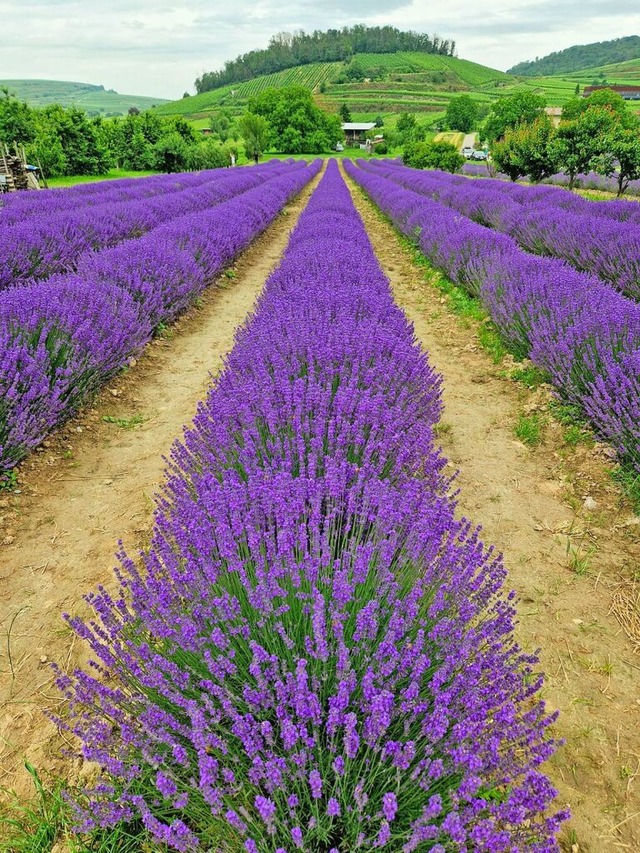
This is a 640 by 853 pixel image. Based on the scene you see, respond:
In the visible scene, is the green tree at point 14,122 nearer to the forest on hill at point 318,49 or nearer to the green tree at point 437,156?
the green tree at point 437,156

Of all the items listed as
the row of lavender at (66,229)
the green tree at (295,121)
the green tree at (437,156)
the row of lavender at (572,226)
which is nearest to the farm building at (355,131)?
the green tree at (295,121)

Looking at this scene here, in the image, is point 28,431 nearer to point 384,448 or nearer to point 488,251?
point 384,448

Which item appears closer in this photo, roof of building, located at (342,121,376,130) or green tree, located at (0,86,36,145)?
green tree, located at (0,86,36,145)

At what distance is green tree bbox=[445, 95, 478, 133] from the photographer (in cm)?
6443

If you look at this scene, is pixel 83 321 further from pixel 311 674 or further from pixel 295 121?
pixel 295 121

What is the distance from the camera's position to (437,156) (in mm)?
26250

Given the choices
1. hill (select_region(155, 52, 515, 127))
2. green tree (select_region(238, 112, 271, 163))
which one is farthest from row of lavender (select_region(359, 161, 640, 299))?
hill (select_region(155, 52, 515, 127))

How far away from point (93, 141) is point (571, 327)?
94.8 ft

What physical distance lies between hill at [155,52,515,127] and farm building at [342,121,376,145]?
8336mm

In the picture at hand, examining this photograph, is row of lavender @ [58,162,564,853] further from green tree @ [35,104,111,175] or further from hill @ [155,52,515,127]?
hill @ [155,52,515,127]

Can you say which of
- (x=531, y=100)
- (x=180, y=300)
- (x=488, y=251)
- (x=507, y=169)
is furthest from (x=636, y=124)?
(x=531, y=100)

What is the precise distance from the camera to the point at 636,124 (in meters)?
16.6

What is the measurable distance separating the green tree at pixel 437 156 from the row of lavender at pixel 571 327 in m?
21.8

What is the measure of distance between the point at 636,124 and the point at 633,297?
1544cm
